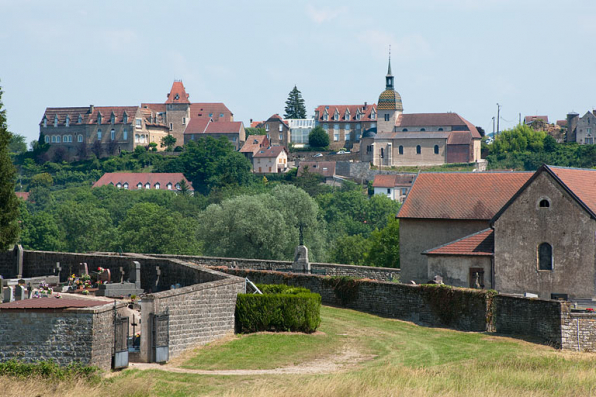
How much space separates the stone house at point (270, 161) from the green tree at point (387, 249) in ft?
325

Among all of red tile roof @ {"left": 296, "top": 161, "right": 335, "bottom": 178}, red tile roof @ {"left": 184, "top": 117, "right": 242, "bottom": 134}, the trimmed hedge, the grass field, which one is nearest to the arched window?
the grass field

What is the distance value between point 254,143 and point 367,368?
519ft

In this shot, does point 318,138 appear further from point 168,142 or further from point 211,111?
point 168,142

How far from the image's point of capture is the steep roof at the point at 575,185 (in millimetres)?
34281

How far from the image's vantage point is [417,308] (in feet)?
93.4

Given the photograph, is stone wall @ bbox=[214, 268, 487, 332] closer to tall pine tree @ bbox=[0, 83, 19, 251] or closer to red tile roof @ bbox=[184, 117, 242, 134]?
tall pine tree @ bbox=[0, 83, 19, 251]

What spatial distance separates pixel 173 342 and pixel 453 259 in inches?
678

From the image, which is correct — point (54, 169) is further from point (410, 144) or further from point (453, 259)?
point (453, 259)

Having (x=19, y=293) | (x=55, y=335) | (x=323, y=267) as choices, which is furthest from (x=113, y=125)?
(x=55, y=335)

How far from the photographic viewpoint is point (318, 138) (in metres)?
182

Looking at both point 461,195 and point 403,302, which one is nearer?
point 403,302

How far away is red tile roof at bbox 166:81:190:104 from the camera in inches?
7466

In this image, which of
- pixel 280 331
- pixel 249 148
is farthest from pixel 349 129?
pixel 280 331

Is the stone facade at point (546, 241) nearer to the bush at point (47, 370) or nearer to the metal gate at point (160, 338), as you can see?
the metal gate at point (160, 338)
